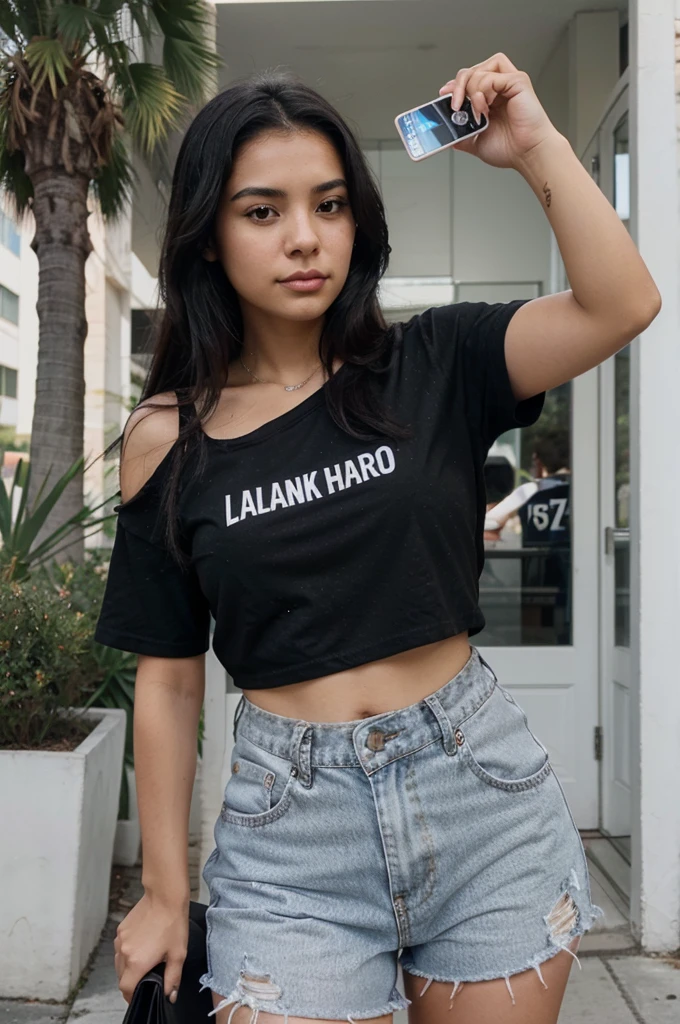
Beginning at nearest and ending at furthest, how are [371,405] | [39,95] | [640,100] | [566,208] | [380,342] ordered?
[566,208], [371,405], [380,342], [640,100], [39,95]

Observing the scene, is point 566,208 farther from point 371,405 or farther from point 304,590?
point 304,590

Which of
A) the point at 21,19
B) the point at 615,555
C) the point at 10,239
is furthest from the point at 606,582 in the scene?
the point at 10,239

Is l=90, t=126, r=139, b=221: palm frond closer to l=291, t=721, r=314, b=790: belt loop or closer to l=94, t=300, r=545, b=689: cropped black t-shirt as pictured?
l=94, t=300, r=545, b=689: cropped black t-shirt

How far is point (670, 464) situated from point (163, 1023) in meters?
2.48

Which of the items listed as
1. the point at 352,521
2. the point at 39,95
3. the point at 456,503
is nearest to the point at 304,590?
the point at 352,521

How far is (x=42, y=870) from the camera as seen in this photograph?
9.95 feet

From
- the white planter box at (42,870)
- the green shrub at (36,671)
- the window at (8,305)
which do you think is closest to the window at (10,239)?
the window at (8,305)

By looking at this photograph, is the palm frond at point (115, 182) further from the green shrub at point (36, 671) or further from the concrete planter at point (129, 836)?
the concrete planter at point (129, 836)

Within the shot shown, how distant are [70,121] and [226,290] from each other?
4.58 meters

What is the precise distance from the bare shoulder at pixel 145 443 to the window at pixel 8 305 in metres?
32.3

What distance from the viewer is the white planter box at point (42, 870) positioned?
119 inches

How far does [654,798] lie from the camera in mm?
3352

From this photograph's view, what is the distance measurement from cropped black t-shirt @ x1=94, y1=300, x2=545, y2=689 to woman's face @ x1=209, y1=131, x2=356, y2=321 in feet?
0.50

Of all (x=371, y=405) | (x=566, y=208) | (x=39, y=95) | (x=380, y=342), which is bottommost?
(x=371, y=405)
